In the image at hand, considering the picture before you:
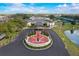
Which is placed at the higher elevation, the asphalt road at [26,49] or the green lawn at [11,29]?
the green lawn at [11,29]

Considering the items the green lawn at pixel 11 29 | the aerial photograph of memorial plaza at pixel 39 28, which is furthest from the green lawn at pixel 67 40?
the green lawn at pixel 11 29

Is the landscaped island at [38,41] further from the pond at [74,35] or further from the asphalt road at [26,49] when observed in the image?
the pond at [74,35]

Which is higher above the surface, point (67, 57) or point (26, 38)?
point (26, 38)

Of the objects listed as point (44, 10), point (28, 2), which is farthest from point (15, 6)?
point (44, 10)

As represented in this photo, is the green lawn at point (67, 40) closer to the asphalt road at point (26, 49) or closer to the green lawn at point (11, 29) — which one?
the asphalt road at point (26, 49)

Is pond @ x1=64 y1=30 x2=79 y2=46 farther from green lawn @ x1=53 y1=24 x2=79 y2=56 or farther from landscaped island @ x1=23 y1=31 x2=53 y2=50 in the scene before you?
landscaped island @ x1=23 y1=31 x2=53 y2=50

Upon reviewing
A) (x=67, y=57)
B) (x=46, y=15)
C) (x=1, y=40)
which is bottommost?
(x=67, y=57)

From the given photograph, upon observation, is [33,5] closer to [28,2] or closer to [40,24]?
[28,2]

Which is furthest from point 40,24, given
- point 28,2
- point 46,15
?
point 28,2
